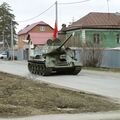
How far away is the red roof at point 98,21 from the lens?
6881 cm

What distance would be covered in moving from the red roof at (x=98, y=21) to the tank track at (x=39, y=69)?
114 ft

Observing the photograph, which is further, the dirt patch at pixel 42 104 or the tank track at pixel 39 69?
the tank track at pixel 39 69

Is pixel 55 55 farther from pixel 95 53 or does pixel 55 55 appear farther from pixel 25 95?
pixel 25 95

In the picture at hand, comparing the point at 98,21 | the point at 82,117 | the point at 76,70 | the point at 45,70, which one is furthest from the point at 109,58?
the point at 82,117

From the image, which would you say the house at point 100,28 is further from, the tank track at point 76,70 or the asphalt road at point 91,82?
the asphalt road at point 91,82

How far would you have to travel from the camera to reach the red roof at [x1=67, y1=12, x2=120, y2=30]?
68.8 m

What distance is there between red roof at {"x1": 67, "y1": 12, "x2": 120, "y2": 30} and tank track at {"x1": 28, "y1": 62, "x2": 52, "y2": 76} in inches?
1374

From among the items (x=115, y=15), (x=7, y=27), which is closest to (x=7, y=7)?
(x=7, y=27)

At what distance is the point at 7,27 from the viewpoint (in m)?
138

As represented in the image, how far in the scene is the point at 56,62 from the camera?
1238 inches

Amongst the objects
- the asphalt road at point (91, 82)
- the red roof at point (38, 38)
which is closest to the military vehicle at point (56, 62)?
the asphalt road at point (91, 82)

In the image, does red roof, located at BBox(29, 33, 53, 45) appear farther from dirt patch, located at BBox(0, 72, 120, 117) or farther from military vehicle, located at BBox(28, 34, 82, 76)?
dirt patch, located at BBox(0, 72, 120, 117)

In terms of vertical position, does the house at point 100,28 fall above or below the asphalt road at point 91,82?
above

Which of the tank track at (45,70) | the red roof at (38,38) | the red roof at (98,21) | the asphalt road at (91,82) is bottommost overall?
the asphalt road at (91,82)
